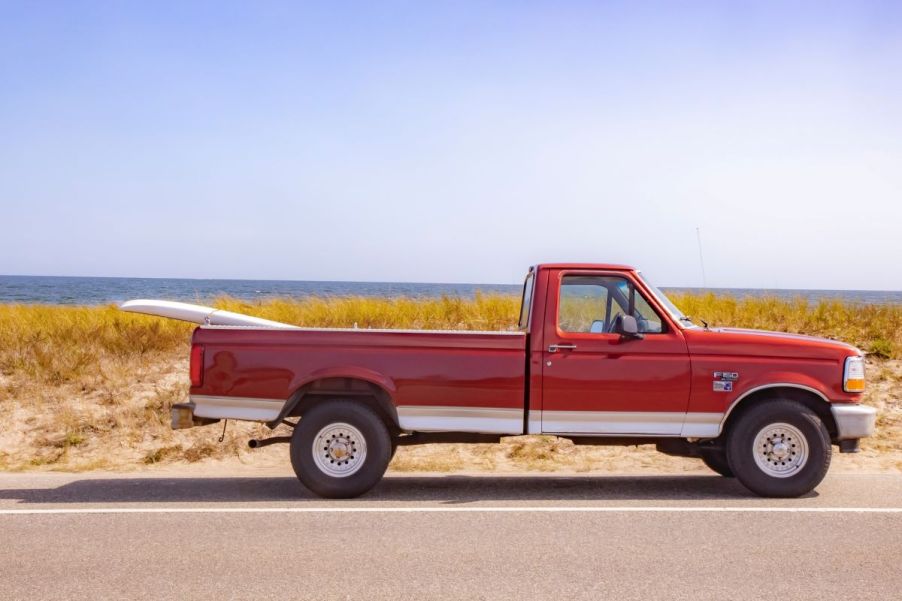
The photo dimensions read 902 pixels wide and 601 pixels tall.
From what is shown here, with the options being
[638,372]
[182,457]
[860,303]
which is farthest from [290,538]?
[860,303]

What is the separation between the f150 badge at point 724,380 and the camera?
8.17 metres

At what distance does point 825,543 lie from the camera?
637 cm

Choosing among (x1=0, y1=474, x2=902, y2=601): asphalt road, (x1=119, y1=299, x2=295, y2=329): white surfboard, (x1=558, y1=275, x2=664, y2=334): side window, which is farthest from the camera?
(x1=119, y1=299, x2=295, y2=329): white surfboard

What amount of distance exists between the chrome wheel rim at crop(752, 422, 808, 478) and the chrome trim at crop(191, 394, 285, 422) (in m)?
4.39

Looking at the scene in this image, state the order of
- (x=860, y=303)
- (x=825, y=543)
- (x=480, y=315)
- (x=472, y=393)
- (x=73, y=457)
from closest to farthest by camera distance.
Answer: (x=825, y=543), (x=472, y=393), (x=73, y=457), (x=480, y=315), (x=860, y=303)

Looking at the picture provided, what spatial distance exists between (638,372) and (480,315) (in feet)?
33.6

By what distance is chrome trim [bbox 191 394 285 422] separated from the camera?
8.26 metres

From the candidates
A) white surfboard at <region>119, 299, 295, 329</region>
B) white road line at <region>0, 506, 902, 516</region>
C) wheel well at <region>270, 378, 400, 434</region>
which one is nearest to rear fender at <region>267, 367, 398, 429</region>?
wheel well at <region>270, 378, 400, 434</region>

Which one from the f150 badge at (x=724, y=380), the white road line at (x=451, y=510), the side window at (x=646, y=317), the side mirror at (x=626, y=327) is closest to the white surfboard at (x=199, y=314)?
the white road line at (x=451, y=510)

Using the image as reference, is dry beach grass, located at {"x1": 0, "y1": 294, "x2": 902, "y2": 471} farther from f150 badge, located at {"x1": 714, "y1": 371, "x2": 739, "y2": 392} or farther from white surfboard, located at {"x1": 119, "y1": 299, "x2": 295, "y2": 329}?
white surfboard, located at {"x1": 119, "y1": 299, "x2": 295, "y2": 329}

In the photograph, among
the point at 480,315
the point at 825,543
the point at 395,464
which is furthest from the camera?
the point at 480,315

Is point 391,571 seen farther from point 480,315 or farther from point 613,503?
point 480,315

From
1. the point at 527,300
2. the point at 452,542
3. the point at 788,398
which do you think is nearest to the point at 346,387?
the point at 527,300

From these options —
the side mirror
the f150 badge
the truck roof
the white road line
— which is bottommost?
the white road line
